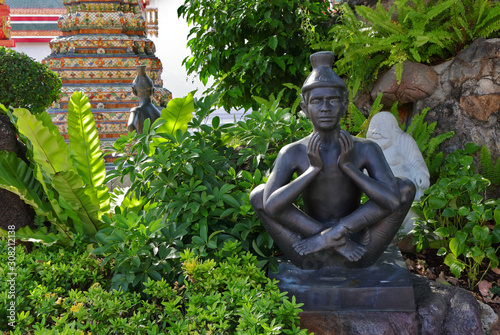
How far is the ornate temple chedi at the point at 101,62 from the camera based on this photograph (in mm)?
9445

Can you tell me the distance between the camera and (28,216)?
4242 millimetres

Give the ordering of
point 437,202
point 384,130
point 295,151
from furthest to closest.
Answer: point 384,130 → point 437,202 → point 295,151

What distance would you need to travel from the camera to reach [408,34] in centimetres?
499

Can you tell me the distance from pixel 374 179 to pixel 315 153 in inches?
15.3

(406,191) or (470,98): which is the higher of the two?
(470,98)

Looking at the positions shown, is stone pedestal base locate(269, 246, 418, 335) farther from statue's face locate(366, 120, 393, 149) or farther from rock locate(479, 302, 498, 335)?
statue's face locate(366, 120, 393, 149)

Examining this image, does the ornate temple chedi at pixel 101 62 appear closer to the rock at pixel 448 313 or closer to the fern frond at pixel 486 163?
the fern frond at pixel 486 163

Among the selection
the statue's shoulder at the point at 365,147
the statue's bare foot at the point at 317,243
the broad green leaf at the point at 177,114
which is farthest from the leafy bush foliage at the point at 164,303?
the broad green leaf at the point at 177,114

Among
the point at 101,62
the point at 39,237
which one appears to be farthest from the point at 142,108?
the point at 101,62

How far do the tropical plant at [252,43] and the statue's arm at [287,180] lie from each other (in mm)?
3378

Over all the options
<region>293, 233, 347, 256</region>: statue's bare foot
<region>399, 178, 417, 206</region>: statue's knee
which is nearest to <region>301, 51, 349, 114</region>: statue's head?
<region>399, 178, 417, 206</region>: statue's knee

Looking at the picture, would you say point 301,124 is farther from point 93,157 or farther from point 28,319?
point 28,319

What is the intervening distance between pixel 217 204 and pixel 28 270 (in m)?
1.33

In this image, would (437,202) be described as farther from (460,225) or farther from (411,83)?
(411,83)
